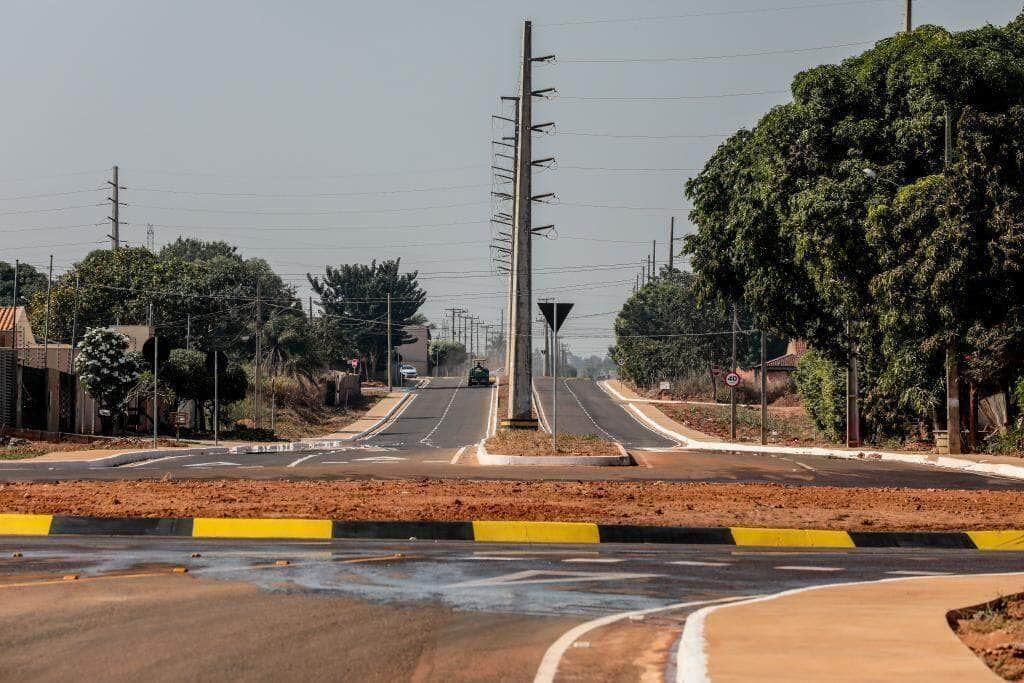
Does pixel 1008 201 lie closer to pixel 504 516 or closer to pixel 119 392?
pixel 504 516

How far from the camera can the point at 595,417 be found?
89.5 m

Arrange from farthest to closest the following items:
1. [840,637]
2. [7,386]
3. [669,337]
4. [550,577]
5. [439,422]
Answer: [669,337]
[439,422]
[7,386]
[550,577]
[840,637]

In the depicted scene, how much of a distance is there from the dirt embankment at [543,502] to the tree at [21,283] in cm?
12335

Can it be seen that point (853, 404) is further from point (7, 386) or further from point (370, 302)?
point (370, 302)

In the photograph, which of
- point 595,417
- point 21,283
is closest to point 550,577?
point 595,417

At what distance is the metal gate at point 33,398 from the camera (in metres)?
46.2

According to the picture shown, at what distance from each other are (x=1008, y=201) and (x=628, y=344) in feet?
278

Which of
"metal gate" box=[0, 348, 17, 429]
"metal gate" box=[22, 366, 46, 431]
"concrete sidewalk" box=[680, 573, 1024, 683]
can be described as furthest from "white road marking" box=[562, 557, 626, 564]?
"metal gate" box=[22, 366, 46, 431]

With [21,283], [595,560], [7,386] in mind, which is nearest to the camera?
[595,560]

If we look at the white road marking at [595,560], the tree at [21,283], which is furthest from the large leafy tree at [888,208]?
the tree at [21,283]

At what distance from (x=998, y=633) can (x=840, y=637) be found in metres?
1.21

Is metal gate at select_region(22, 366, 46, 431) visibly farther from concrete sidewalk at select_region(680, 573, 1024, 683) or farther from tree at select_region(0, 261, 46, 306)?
tree at select_region(0, 261, 46, 306)

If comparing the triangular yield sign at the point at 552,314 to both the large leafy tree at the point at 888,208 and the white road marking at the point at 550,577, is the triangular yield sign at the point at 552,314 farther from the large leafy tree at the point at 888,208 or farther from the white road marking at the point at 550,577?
the white road marking at the point at 550,577

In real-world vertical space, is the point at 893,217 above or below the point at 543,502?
above
